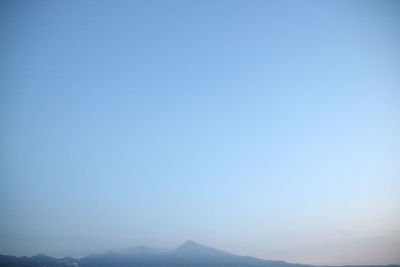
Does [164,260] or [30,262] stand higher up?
[30,262]

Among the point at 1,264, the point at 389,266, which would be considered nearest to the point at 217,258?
the point at 389,266

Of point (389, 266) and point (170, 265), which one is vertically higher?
point (389, 266)

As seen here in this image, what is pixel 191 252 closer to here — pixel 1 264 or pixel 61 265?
pixel 61 265

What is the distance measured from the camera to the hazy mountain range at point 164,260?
354 feet

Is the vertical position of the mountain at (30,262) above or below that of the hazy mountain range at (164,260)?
above

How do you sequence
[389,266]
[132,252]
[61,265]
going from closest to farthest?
1. [389,266]
2. [61,265]
3. [132,252]

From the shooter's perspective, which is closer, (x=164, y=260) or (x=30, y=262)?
(x=30, y=262)

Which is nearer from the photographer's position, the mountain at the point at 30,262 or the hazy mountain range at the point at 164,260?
the mountain at the point at 30,262

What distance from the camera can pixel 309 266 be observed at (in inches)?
4729

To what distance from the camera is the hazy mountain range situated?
10793 centimetres

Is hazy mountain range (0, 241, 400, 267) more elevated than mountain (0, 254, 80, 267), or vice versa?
mountain (0, 254, 80, 267)

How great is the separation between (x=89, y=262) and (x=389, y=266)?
455 feet

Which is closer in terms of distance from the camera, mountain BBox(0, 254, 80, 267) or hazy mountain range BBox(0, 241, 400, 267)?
mountain BBox(0, 254, 80, 267)

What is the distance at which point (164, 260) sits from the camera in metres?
139
